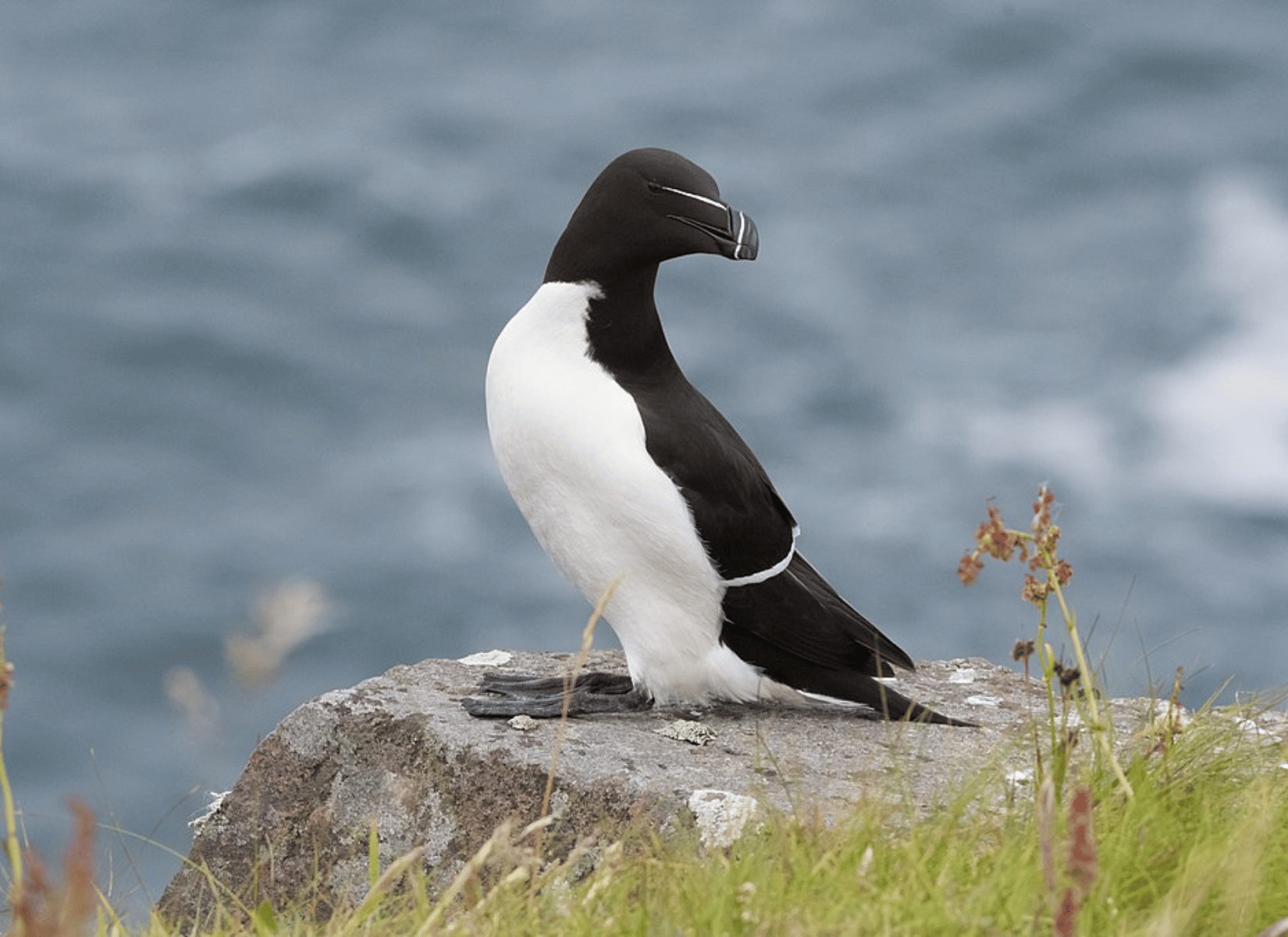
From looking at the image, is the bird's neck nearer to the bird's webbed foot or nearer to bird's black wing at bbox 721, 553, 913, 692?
bird's black wing at bbox 721, 553, 913, 692

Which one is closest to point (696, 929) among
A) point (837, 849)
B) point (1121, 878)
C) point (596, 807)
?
point (837, 849)

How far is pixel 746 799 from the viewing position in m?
4.17

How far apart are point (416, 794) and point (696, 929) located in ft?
6.53

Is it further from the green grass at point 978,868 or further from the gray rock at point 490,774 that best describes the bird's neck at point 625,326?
the green grass at point 978,868

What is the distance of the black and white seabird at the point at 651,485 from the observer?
4.68 metres

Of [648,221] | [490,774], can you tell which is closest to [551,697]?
[490,774]

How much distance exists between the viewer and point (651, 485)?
4.68 meters

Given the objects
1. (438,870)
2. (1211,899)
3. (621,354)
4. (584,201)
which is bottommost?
(438,870)

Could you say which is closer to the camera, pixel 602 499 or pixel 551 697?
pixel 602 499

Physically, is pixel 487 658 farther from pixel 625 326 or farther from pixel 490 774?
pixel 625 326

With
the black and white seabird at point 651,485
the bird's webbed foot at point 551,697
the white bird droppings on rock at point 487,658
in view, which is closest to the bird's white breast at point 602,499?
the black and white seabird at point 651,485

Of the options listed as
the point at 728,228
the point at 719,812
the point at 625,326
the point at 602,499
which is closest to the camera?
the point at 719,812

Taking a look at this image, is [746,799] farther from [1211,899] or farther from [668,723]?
[1211,899]

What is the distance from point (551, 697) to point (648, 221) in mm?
1364
